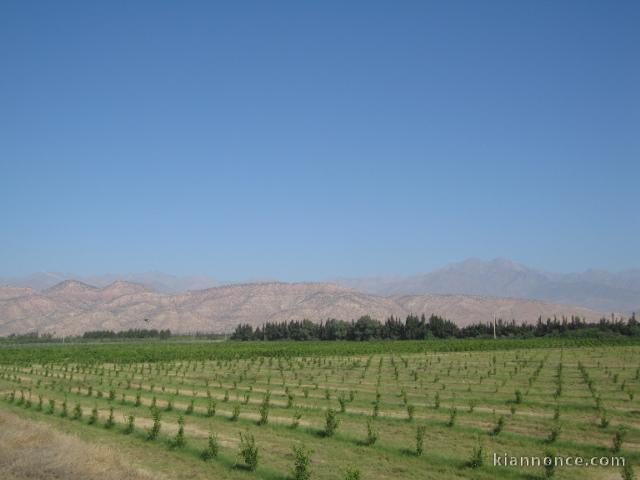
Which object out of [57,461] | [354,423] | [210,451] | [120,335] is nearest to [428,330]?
[120,335]

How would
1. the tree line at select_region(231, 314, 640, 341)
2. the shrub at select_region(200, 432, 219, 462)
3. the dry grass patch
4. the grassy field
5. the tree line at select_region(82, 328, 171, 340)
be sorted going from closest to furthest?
the dry grass patch
the grassy field
the shrub at select_region(200, 432, 219, 462)
the tree line at select_region(231, 314, 640, 341)
the tree line at select_region(82, 328, 171, 340)

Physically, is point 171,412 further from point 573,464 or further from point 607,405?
point 607,405

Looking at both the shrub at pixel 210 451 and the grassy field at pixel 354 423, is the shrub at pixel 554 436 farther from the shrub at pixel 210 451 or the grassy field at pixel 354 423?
the shrub at pixel 210 451

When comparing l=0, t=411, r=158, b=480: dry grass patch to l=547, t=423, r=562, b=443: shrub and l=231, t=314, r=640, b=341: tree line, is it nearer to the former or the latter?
l=547, t=423, r=562, b=443: shrub

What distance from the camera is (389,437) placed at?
65.1ft

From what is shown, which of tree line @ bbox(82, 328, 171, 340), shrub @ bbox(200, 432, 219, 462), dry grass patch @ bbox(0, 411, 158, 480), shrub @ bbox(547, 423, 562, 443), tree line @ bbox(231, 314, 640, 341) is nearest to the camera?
dry grass patch @ bbox(0, 411, 158, 480)

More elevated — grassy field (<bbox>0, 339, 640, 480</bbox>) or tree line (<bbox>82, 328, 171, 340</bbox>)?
grassy field (<bbox>0, 339, 640, 480</bbox>)

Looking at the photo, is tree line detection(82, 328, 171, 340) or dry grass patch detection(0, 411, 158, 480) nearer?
dry grass patch detection(0, 411, 158, 480)

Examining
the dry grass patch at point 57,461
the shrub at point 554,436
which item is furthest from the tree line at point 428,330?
the dry grass patch at point 57,461

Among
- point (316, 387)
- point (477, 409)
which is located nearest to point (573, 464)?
point (477, 409)

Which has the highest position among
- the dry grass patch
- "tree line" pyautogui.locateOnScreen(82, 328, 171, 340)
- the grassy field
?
the dry grass patch

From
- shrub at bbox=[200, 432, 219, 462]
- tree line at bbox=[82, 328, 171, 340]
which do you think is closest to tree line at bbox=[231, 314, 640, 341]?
tree line at bbox=[82, 328, 171, 340]

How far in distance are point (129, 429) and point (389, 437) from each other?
9022 mm

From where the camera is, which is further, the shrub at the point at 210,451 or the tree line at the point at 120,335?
the tree line at the point at 120,335
